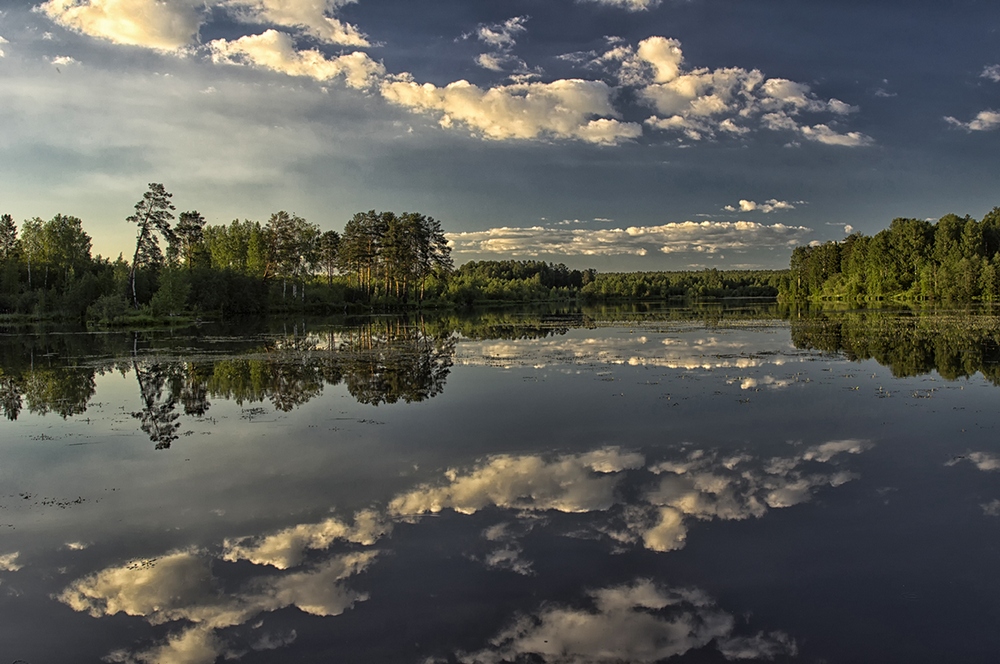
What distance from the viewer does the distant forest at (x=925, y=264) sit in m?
80.9

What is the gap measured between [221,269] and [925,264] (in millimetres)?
97868

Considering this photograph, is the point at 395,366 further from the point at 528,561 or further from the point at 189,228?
the point at 189,228

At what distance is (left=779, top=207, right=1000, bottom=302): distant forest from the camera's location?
80.9 m

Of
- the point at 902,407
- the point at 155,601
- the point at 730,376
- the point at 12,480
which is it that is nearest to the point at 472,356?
the point at 730,376

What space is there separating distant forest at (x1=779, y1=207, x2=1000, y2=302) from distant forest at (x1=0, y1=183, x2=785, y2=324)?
218 feet

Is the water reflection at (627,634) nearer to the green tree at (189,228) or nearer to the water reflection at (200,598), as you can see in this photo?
the water reflection at (200,598)

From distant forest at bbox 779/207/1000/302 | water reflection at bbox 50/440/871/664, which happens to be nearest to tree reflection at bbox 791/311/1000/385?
water reflection at bbox 50/440/871/664

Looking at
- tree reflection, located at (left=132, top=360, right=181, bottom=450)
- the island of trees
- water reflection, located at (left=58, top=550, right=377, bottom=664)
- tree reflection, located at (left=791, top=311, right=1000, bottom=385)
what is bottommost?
water reflection, located at (left=58, top=550, right=377, bottom=664)

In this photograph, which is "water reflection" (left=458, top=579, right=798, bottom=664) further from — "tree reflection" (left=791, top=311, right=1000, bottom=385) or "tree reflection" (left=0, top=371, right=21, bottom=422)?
"tree reflection" (left=791, top=311, right=1000, bottom=385)

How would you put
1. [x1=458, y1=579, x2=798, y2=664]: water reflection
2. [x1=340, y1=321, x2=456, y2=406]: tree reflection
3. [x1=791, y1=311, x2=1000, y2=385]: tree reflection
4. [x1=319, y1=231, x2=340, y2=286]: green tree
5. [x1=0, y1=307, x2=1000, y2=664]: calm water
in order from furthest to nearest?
1. [x1=319, y1=231, x2=340, y2=286]: green tree
2. [x1=791, y1=311, x2=1000, y2=385]: tree reflection
3. [x1=340, y1=321, x2=456, y2=406]: tree reflection
4. [x1=0, y1=307, x2=1000, y2=664]: calm water
5. [x1=458, y1=579, x2=798, y2=664]: water reflection

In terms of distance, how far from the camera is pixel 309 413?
15.5 meters

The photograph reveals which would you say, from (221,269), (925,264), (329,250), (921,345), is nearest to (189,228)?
(221,269)


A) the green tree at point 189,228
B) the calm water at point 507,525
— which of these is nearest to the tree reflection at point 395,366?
the calm water at point 507,525

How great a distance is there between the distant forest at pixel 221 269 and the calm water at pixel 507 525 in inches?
1721
